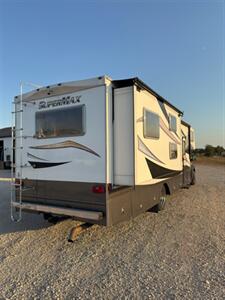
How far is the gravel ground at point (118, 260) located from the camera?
10.1 ft

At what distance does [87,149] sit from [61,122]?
79 cm

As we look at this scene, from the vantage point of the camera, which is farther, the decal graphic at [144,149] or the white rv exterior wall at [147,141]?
the decal graphic at [144,149]

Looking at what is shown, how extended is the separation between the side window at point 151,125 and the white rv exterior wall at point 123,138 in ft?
2.04

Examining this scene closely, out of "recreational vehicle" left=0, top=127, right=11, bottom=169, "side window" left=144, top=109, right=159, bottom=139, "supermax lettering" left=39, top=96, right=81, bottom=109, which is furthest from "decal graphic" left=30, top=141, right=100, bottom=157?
"recreational vehicle" left=0, top=127, right=11, bottom=169

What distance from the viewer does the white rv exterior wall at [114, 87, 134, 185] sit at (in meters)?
4.52

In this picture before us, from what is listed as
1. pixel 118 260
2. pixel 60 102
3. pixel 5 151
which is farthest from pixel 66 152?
pixel 5 151

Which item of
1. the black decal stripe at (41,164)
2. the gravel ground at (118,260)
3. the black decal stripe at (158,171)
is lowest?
the gravel ground at (118,260)

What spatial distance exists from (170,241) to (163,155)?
7.18 feet

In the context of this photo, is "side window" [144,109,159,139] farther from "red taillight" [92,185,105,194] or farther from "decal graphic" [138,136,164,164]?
"red taillight" [92,185,105,194]

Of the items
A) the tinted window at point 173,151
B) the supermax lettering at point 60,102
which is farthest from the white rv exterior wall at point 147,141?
the supermax lettering at point 60,102

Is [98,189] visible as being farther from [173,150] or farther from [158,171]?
[173,150]

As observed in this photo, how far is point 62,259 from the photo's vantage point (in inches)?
156

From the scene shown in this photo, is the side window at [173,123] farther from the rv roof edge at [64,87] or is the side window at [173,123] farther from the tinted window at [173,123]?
the rv roof edge at [64,87]

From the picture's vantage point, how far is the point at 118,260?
390 centimetres
